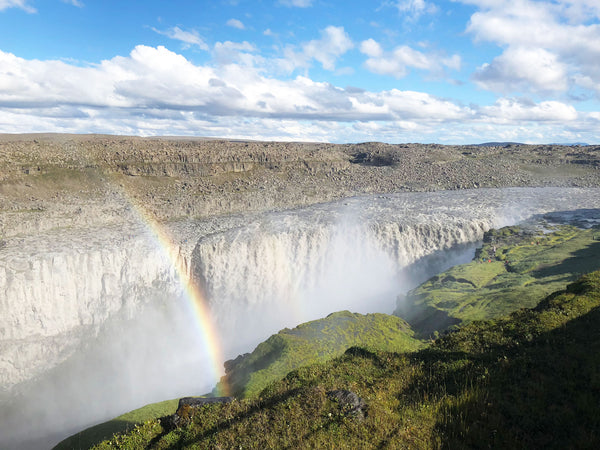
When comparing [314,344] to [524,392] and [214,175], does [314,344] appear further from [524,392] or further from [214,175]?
[214,175]

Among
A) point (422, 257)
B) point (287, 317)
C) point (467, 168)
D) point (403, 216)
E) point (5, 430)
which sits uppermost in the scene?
point (467, 168)

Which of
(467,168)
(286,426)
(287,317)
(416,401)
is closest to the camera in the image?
(286,426)

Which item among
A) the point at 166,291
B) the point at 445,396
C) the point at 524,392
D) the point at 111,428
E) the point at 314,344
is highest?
the point at 524,392

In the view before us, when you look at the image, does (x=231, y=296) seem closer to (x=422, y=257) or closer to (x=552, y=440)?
(x=422, y=257)

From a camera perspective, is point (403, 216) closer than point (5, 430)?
No

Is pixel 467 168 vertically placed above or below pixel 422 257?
above

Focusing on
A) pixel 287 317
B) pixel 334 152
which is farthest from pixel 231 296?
pixel 334 152

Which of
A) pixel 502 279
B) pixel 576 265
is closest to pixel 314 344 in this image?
pixel 502 279
